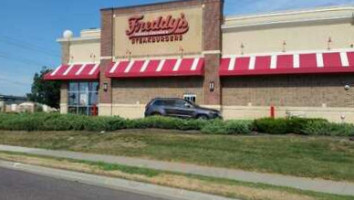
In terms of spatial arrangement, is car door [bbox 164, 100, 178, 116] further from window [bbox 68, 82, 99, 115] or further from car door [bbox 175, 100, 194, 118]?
window [bbox 68, 82, 99, 115]

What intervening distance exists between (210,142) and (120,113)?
18414 mm

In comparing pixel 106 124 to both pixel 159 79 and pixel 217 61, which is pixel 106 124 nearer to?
pixel 217 61

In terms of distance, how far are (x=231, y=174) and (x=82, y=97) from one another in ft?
87.9

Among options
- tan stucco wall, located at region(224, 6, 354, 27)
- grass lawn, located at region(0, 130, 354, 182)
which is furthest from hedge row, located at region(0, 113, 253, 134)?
tan stucco wall, located at region(224, 6, 354, 27)

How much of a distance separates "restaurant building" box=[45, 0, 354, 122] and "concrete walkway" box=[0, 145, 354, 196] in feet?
49.9

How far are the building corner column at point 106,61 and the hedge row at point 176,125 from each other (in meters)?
9.11

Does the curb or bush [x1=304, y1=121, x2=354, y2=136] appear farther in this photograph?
bush [x1=304, y1=121, x2=354, y2=136]

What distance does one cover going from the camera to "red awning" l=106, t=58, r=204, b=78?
33.0 metres

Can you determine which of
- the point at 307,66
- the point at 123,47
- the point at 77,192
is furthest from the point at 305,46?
the point at 77,192

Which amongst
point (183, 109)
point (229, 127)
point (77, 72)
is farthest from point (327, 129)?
point (77, 72)

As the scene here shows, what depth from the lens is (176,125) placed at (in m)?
22.7

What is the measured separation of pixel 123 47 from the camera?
36.9m

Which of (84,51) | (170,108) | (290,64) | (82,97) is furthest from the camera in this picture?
(84,51)

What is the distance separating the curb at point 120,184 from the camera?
36.6 ft
